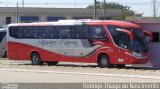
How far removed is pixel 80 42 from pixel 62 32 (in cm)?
172

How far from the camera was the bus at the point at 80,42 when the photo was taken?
29359mm

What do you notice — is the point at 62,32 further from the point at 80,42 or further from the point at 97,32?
the point at 97,32

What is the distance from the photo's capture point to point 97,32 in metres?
30.3

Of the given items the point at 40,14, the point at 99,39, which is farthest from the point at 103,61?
the point at 40,14

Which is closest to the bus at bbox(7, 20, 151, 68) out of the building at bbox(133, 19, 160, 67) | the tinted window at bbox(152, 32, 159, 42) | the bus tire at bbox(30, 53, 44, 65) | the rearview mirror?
the bus tire at bbox(30, 53, 44, 65)

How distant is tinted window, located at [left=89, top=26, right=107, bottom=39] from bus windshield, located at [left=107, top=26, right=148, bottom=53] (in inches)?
20.9

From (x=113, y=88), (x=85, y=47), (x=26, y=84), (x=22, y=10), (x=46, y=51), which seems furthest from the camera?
(x=22, y=10)

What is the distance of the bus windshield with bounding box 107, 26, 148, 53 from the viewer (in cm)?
2923

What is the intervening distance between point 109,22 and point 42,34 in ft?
18.8

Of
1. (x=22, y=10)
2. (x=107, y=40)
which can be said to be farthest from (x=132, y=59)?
(x=22, y=10)

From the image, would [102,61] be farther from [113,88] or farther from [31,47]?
[113,88]

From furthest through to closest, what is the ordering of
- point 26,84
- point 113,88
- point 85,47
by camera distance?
point 85,47 < point 26,84 < point 113,88

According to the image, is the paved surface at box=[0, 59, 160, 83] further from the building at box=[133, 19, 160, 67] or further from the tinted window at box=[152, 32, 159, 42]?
the tinted window at box=[152, 32, 159, 42]

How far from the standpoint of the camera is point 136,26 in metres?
29.9
